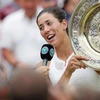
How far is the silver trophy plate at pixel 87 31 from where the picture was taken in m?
4.49

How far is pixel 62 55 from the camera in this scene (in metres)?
4.86

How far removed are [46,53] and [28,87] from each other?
152cm

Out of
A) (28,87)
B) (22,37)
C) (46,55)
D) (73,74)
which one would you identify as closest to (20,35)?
(22,37)

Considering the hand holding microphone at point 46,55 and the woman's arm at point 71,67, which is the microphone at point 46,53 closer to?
the hand holding microphone at point 46,55

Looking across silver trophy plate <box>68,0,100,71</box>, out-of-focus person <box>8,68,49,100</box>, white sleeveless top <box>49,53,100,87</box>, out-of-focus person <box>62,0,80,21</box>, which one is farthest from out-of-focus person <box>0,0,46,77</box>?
out-of-focus person <box>8,68,49,100</box>

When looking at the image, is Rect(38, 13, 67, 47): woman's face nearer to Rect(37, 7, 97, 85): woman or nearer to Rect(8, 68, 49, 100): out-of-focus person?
Rect(37, 7, 97, 85): woman

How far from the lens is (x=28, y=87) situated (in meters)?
3.18

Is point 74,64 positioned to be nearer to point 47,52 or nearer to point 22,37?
point 47,52

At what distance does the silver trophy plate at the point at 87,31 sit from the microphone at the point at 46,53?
8.4 inches

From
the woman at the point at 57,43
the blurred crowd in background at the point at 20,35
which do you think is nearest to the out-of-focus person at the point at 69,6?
the blurred crowd in background at the point at 20,35

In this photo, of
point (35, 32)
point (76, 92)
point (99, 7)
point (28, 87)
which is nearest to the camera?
point (28, 87)

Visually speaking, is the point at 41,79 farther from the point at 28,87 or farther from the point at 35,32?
the point at 35,32

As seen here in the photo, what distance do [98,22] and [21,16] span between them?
150 centimetres

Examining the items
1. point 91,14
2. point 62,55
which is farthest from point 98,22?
point 62,55
